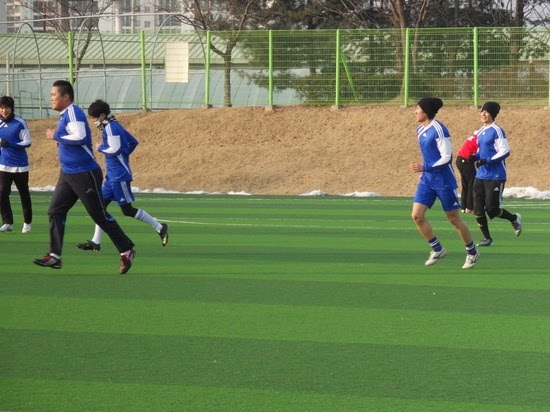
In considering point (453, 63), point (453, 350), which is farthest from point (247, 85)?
point (453, 350)

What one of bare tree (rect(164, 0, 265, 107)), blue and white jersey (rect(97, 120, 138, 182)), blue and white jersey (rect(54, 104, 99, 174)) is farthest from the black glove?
bare tree (rect(164, 0, 265, 107))

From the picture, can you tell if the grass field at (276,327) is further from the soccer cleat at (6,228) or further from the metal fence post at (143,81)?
the metal fence post at (143,81)

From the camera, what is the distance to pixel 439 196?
41.7 feet

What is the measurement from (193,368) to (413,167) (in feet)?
16.9

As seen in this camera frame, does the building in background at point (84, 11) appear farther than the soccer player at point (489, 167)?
Yes

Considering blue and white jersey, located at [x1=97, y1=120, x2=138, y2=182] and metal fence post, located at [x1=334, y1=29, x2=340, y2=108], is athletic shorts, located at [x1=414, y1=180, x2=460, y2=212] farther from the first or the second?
metal fence post, located at [x1=334, y1=29, x2=340, y2=108]

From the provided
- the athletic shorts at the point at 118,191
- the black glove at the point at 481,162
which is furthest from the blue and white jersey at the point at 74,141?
the black glove at the point at 481,162

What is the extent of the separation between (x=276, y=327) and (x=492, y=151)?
6.90m

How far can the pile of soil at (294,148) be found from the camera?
30188 millimetres

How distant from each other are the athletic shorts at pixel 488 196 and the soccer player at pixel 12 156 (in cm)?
614

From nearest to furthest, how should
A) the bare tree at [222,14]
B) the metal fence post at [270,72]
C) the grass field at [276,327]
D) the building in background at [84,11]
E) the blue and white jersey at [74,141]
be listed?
the grass field at [276,327]
the blue and white jersey at [74,141]
the metal fence post at [270,72]
the building in background at [84,11]
the bare tree at [222,14]

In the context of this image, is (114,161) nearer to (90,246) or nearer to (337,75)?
(90,246)

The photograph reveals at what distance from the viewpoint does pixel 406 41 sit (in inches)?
1324

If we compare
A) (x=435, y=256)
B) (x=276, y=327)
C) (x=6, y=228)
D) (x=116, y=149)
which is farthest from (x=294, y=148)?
(x=276, y=327)
